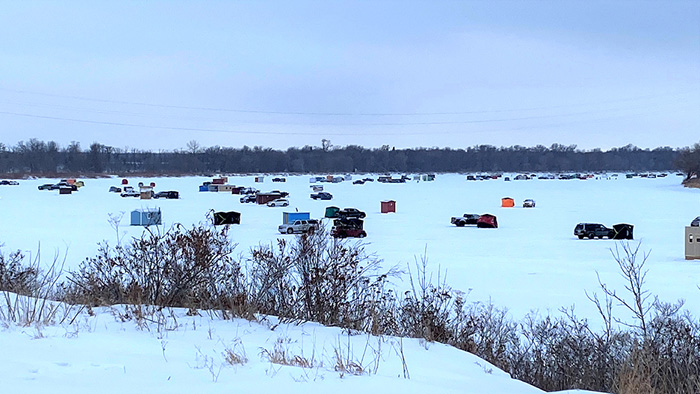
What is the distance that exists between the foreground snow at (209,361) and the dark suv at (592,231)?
32.0m

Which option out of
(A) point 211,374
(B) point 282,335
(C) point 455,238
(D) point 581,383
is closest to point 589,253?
(C) point 455,238

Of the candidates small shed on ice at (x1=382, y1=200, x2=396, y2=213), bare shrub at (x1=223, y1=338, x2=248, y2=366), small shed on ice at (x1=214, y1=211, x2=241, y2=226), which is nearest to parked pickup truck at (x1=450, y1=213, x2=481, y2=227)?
small shed on ice at (x1=382, y1=200, x2=396, y2=213)

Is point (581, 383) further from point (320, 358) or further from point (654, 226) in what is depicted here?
point (654, 226)

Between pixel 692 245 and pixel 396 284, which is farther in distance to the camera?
pixel 692 245

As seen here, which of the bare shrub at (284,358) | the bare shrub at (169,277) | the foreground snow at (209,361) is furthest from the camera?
the bare shrub at (169,277)

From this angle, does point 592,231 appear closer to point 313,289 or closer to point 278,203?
point 313,289

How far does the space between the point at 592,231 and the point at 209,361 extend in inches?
1397

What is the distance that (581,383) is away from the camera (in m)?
10.5

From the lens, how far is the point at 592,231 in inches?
1515

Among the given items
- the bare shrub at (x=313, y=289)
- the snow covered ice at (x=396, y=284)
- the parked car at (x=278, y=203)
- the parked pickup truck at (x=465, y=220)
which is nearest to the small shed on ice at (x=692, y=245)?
the snow covered ice at (x=396, y=284)

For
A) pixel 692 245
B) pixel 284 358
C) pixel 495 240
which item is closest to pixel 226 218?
pixel 495 240

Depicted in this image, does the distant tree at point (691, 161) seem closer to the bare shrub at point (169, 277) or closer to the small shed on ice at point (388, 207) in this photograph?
the small shed on ice at point (388, 207)

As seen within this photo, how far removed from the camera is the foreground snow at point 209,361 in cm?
545

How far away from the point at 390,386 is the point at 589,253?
2831 centimetres
